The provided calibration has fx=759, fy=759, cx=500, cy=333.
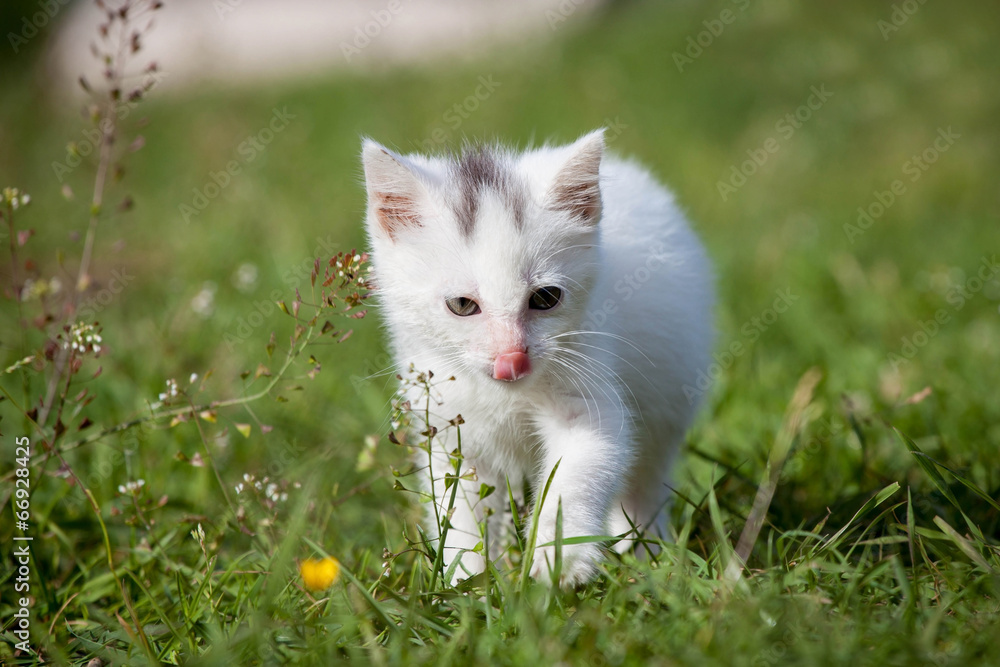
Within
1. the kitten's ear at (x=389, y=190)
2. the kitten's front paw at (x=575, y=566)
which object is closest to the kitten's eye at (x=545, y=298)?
the kitten's ear at (x=389, y=190)

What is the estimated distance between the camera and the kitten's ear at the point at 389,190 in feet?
7.30

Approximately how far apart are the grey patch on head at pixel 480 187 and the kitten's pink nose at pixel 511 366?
401mm

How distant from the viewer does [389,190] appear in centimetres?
229

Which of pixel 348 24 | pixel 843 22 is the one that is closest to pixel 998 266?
pixel 843 22

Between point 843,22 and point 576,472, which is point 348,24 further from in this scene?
point 576,472

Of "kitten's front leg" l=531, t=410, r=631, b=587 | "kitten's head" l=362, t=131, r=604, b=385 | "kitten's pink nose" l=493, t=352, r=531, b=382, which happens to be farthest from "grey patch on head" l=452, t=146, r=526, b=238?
"kitten's front leg" l=531, t=410, r=631, b=587

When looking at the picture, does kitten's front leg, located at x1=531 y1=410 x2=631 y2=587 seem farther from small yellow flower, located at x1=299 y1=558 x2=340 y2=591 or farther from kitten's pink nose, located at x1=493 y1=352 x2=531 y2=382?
small yellow flower, located at x1=299 y1=558 x2=340 y2=591

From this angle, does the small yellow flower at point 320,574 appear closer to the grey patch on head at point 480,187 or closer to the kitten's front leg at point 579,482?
the kitten's front leg at point 579,482

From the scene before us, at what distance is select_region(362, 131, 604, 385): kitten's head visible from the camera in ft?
6.93

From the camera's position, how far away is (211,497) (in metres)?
2.93

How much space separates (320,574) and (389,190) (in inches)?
43.9

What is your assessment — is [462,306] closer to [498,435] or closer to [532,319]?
[532,319]

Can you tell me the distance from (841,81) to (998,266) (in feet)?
13.2

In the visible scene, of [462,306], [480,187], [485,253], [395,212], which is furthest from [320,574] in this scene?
[480,187]
